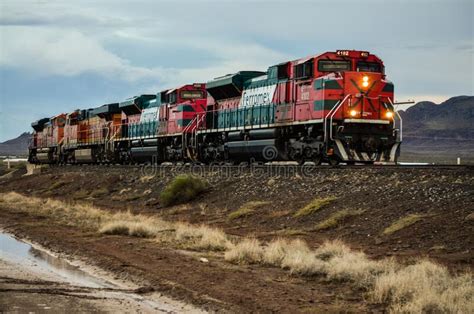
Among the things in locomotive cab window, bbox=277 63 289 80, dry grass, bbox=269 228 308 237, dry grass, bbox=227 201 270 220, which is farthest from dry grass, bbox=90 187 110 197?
dry grass, bbox=269 228 308 237

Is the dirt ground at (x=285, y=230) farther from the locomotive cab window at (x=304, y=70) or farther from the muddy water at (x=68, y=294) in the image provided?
the locomotive cab window at (x=304, y=70)

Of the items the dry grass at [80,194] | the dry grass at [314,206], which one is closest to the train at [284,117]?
the dry grass at [314,206]

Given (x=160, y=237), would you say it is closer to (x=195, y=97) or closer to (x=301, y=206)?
(x=301, y=206)

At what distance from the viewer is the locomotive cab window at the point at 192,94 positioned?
3506 centimetres

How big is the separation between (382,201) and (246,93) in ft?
41.2

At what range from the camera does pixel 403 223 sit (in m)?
14.1

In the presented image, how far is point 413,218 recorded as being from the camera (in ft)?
46.2

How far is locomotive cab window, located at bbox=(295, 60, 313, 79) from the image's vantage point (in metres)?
22.7

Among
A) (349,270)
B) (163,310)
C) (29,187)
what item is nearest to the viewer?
(163,310)

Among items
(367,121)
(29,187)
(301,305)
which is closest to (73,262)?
(301,305)

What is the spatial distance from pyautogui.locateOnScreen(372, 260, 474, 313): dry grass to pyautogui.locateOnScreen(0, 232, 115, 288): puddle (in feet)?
14.6

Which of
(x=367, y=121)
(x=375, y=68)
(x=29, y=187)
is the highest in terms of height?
(x=375, y=68)

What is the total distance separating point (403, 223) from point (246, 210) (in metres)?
6.20

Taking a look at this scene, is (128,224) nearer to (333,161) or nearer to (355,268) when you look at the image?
(333,161)
